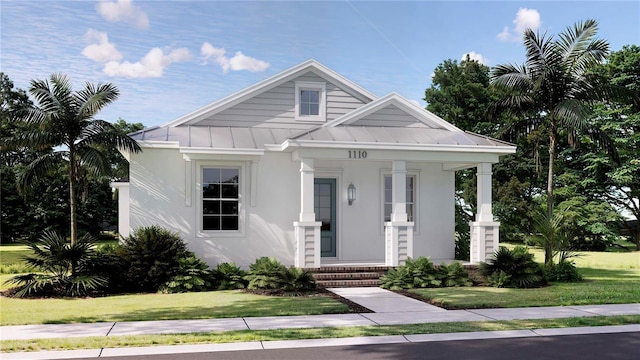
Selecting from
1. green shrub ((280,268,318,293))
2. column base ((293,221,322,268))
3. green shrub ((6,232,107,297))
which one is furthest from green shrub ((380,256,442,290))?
green shrub ((6,232,107,297))

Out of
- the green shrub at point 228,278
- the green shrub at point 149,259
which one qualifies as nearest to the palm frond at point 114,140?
the green shrub at point 149,259

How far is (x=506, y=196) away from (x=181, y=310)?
83.4ft

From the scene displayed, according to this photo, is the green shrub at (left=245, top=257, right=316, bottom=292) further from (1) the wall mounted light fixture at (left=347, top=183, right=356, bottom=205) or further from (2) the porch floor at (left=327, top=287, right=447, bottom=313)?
(1) the wall mounted light fixture at (left=347, top=183, right=356, bottom=205)

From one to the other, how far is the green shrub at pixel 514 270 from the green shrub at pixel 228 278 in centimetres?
619

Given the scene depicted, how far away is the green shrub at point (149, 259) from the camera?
1348 cm

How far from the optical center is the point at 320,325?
29.2 feet

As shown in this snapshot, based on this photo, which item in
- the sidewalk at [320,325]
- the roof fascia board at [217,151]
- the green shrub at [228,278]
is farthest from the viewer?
the roof fascia board at [217,151]

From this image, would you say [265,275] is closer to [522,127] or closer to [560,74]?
[522,127]

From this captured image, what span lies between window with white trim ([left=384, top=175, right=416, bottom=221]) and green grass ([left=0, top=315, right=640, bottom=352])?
8.04 m

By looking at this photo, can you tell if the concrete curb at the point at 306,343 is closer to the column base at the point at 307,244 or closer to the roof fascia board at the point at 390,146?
the column base at the point at 307,244

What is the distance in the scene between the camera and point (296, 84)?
17.3 meters

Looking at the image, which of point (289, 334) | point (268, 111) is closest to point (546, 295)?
point (289, 334)

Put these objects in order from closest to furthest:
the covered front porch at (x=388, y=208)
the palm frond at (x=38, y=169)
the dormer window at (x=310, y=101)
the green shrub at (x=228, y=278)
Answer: the green shrub at (x=228, y=278)
the covered front porch at (x=388, y=208)
the palm frond at (x=38, y=169)
the dormer window at (x=310, y=101)

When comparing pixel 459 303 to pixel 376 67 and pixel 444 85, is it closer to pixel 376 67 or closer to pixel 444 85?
pixel 376 67
